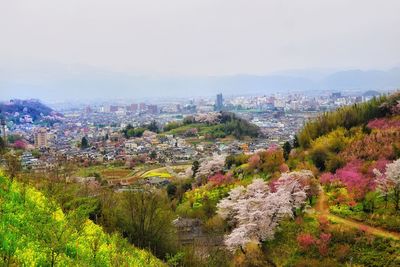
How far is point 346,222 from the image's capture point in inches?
716

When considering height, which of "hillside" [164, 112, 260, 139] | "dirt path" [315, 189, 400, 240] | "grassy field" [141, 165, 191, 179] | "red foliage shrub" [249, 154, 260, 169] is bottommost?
"grassy field" [141, 165, 191, 179]

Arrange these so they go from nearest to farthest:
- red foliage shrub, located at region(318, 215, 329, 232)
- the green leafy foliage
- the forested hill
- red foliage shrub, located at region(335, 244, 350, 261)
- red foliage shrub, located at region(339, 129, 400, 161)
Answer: the forested hill → red foliage shrub, located at region(335, 244, 350, 261) → red foliage shrub, located at region(318, 215, 329, 232) → red foliage shrub, located at region(339, 129, 400, 161) → the green leafy foliage

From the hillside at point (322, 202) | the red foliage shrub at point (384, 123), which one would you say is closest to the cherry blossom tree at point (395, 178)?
the hillside at point (322, 202)

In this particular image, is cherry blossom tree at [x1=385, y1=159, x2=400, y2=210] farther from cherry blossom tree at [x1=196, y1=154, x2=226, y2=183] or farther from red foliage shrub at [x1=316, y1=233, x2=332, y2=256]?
cherry blossom tree at [x1=196, y1=154, x2=226, y2=183]

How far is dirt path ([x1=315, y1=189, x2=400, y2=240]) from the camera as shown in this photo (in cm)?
1664

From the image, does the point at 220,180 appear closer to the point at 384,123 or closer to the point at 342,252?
the point at 384,123

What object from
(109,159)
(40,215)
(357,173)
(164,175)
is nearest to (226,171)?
(164,175)

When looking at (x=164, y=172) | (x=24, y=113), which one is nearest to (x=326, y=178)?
(x=164, y=172)

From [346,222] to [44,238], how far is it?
14402 millimetres

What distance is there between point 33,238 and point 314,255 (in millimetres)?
12361

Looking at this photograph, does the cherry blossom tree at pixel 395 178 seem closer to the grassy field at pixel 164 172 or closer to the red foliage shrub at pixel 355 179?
the red foliage shrub at pixel 355 179

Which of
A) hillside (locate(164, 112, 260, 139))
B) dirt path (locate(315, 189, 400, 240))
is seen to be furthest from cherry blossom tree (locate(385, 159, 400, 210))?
hillside (locate(164, 112, 260, 139))

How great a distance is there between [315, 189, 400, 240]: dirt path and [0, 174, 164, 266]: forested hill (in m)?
10.9

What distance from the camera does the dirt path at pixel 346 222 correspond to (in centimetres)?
1664
